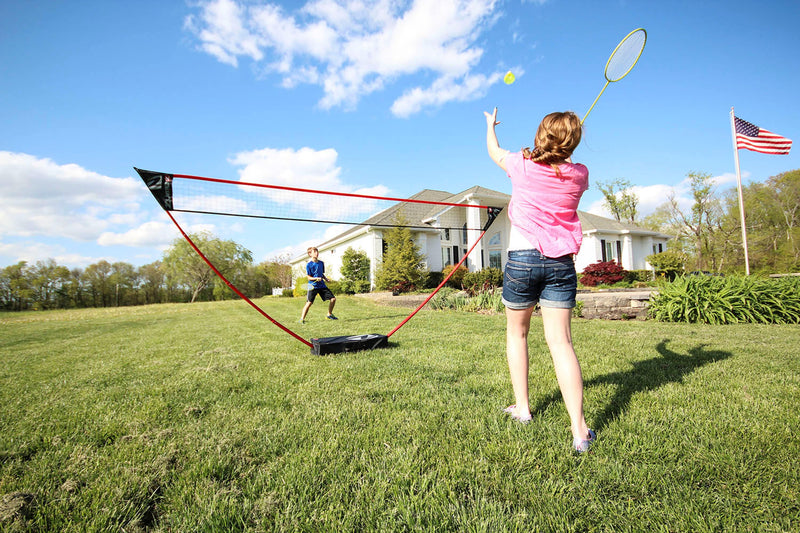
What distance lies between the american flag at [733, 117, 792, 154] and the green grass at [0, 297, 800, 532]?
429 inches

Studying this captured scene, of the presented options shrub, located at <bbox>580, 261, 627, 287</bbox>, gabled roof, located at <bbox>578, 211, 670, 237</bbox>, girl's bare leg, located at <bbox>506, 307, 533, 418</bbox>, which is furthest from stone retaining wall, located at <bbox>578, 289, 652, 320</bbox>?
gabled roof, located at <bbox>578, 211, 670, 237</bbox>

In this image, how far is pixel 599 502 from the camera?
1521 millimetres

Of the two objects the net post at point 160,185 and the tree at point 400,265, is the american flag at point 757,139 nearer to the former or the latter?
the tree at point 400,265

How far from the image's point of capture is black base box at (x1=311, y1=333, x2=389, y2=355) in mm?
4391

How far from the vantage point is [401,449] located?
1.96 m

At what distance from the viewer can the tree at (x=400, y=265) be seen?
58.5 feet

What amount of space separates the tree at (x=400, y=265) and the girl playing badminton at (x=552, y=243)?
15.5 metres

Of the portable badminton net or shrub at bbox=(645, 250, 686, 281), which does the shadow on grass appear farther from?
shrub at bbox=(645, 250, 686, 281)

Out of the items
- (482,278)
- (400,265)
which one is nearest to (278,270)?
(400,265)

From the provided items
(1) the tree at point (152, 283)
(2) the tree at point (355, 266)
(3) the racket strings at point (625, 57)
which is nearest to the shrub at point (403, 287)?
(2) the tree at point (355, 266)

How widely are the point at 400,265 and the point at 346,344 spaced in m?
13.3

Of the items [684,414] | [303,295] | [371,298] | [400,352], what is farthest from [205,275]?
[684,414]

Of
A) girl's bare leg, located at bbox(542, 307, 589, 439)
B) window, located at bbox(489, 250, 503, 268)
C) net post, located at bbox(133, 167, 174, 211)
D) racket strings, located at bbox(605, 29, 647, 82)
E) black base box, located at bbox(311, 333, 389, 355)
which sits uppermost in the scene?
racket strings, located at bbox(605, 29, 647, 82)

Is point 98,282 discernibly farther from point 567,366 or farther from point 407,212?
point 567,366
